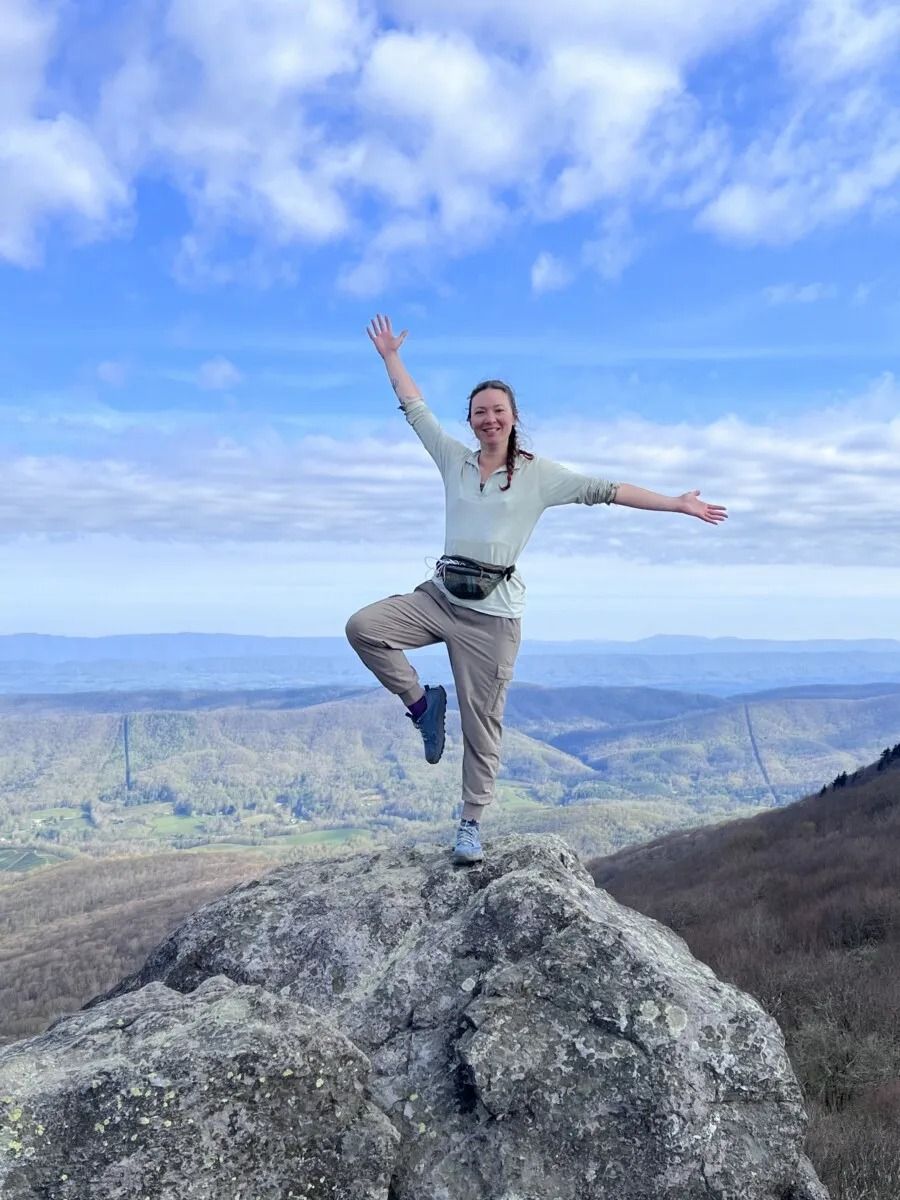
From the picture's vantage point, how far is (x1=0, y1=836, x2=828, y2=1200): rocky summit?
454 centimetres

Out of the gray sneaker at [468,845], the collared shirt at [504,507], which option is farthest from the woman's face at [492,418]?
the gray sneaker at [468,845]

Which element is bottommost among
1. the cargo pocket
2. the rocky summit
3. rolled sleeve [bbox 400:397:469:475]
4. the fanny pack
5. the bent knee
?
the rocky summit

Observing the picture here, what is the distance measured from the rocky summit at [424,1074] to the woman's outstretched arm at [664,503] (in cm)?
322

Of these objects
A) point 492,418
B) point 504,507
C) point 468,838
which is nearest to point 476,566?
point 504,507

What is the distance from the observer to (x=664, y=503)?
7.55 meters

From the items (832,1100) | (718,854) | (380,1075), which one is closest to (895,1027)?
(832,1100)

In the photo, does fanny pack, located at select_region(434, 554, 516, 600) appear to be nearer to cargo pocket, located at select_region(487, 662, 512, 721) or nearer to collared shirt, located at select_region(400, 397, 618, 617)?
collared shirt, located at select_region(400, 397, 618, 617)

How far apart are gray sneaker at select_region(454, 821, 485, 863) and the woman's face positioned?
3329mm

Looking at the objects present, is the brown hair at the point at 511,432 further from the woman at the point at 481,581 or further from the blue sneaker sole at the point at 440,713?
the blue sneaker sole at the point at 440,713

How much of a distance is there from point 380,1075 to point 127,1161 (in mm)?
1884

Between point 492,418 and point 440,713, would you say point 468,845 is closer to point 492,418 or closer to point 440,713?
point 440,713

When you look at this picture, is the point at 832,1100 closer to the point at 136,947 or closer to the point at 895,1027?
the point at 895,1027

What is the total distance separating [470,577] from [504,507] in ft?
2.20

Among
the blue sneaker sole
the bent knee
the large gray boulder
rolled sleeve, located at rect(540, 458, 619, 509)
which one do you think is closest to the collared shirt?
rolled sleeve, located at rect(540, 458, 619, 509)
